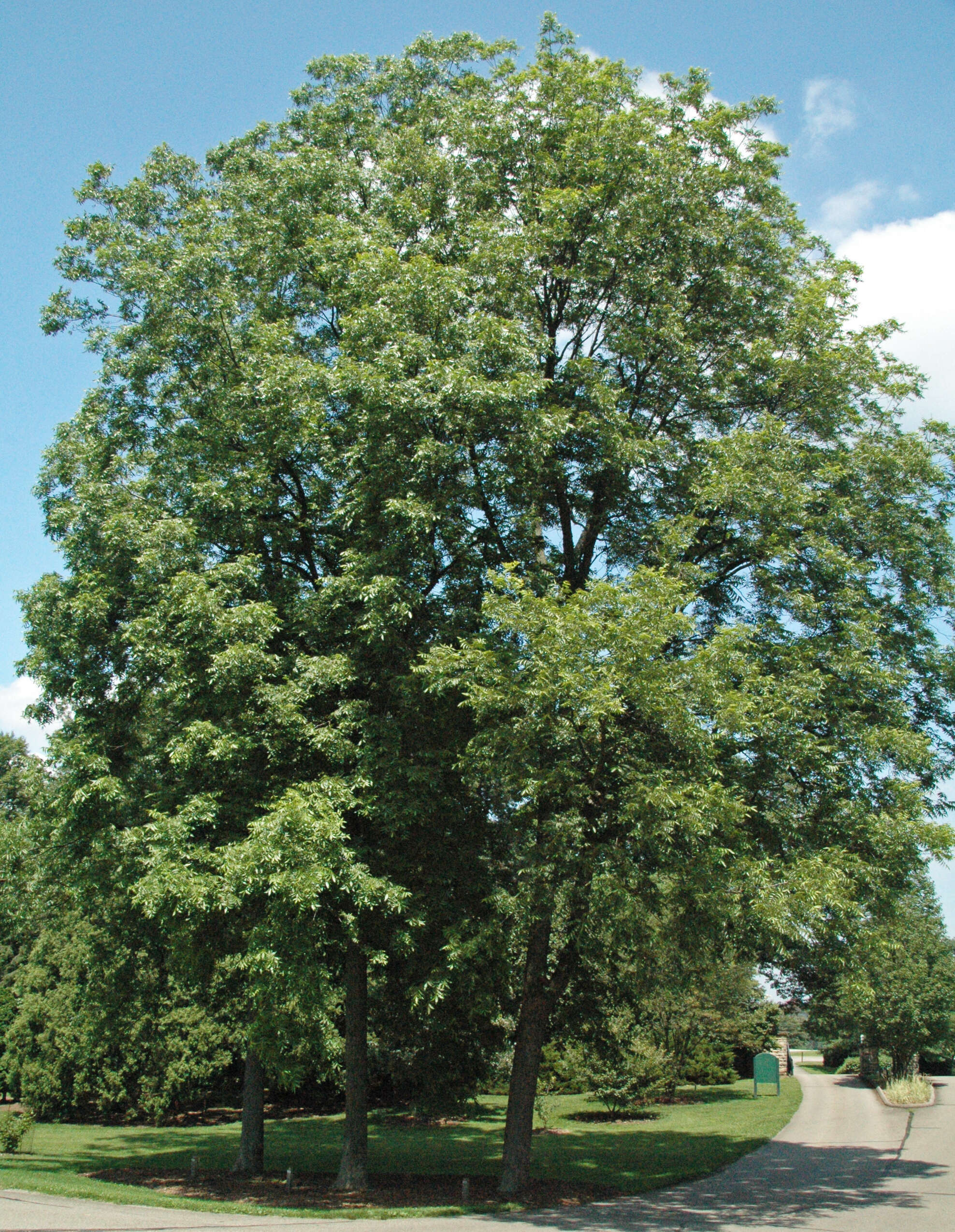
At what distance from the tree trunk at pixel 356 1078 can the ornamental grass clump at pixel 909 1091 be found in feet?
72.4

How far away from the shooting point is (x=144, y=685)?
14484 mm

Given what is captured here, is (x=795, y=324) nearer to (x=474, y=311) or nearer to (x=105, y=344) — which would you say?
(x=474, y=311)

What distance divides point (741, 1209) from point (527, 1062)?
134 inches

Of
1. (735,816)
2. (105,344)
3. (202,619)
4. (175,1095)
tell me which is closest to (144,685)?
(202,619)

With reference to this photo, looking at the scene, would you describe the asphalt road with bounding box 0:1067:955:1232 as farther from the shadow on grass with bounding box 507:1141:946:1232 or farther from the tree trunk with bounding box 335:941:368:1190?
the tree trunk with bounding box 335:941:368:1190

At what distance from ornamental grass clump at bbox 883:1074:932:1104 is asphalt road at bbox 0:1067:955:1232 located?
1192cm

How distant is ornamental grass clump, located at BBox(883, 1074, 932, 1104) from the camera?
29156 millimetres

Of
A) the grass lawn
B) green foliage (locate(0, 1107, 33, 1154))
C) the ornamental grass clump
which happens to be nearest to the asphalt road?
the grass lawn

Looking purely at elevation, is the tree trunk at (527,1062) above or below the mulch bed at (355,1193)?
above

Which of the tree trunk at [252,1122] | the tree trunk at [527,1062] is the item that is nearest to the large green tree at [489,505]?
the tree trunk at [527,1062]

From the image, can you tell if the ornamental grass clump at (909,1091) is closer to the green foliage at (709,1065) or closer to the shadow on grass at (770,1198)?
the green foliage at (709,1065)

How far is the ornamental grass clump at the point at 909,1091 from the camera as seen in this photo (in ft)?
95.7

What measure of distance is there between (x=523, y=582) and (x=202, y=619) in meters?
4.40

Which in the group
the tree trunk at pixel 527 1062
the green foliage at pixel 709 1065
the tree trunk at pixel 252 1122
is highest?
the tree trunk at pixel 527 1062
